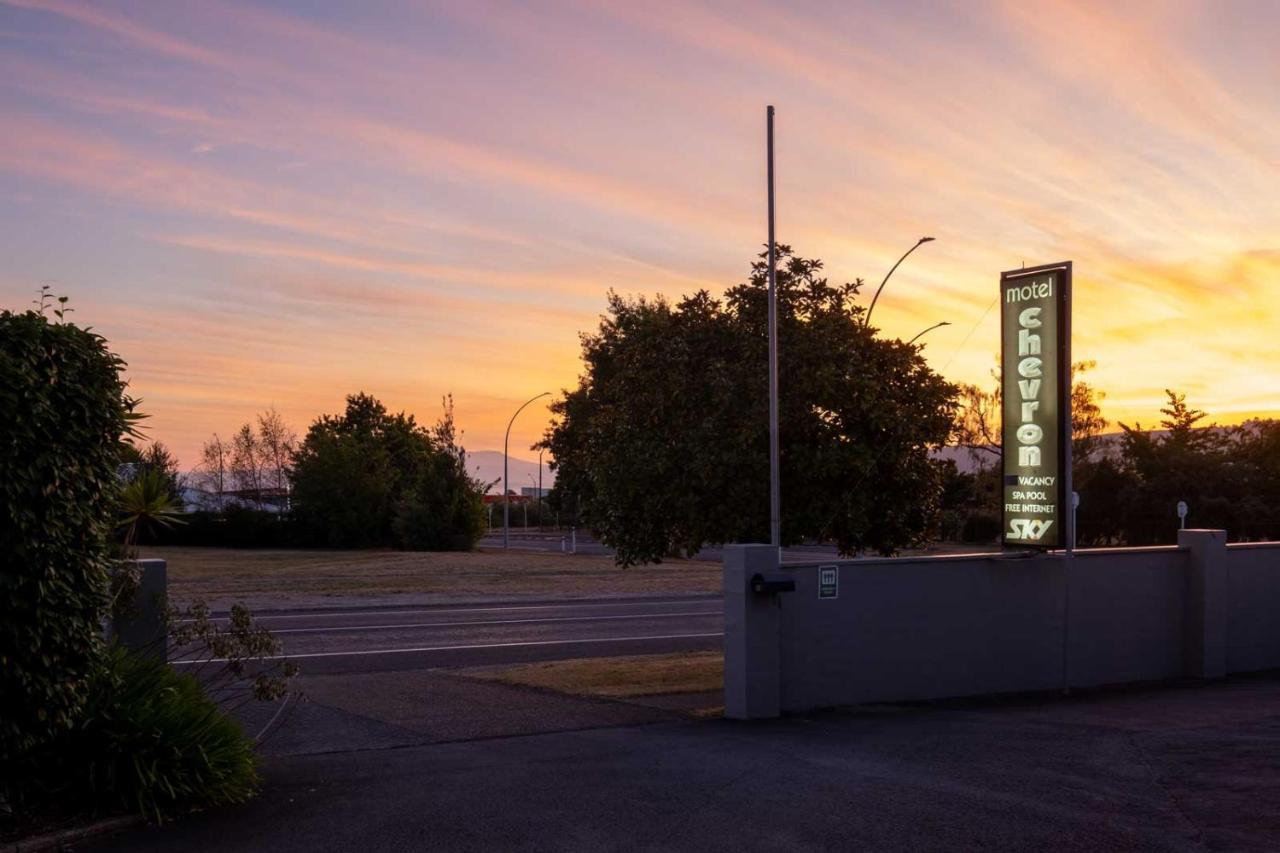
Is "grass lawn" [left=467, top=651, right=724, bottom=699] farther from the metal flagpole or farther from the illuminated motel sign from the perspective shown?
the illuminated motel sign

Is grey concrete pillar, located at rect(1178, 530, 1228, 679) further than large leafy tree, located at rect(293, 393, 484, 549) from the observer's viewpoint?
No

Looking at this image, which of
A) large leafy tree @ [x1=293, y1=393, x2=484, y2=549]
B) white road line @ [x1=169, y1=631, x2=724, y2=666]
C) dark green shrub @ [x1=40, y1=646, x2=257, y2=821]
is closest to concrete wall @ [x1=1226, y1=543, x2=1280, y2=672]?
white road line @ [x1=169, y1=631, x2=724, y2=666]

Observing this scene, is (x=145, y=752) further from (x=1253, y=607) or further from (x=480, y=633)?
(x=1253, y=607)

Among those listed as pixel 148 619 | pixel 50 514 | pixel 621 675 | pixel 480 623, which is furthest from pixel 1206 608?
pixel 50 514

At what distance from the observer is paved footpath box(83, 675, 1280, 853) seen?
8.40 metres

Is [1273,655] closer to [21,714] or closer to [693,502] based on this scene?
[693,502]

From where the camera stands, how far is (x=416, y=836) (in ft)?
27.6

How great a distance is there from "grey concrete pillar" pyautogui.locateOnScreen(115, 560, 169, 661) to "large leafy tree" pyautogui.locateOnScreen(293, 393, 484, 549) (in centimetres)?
4474

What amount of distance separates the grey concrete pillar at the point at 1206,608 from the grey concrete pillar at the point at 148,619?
14016mm

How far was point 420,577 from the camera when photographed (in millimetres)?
39938

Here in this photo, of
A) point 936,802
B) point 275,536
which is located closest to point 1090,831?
point 936,802

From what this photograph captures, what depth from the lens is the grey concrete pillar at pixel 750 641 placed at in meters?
13.7

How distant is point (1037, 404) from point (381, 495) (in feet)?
194

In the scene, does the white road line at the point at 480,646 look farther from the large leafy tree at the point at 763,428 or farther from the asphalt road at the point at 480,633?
the large leafy tree at the point at 763,428
